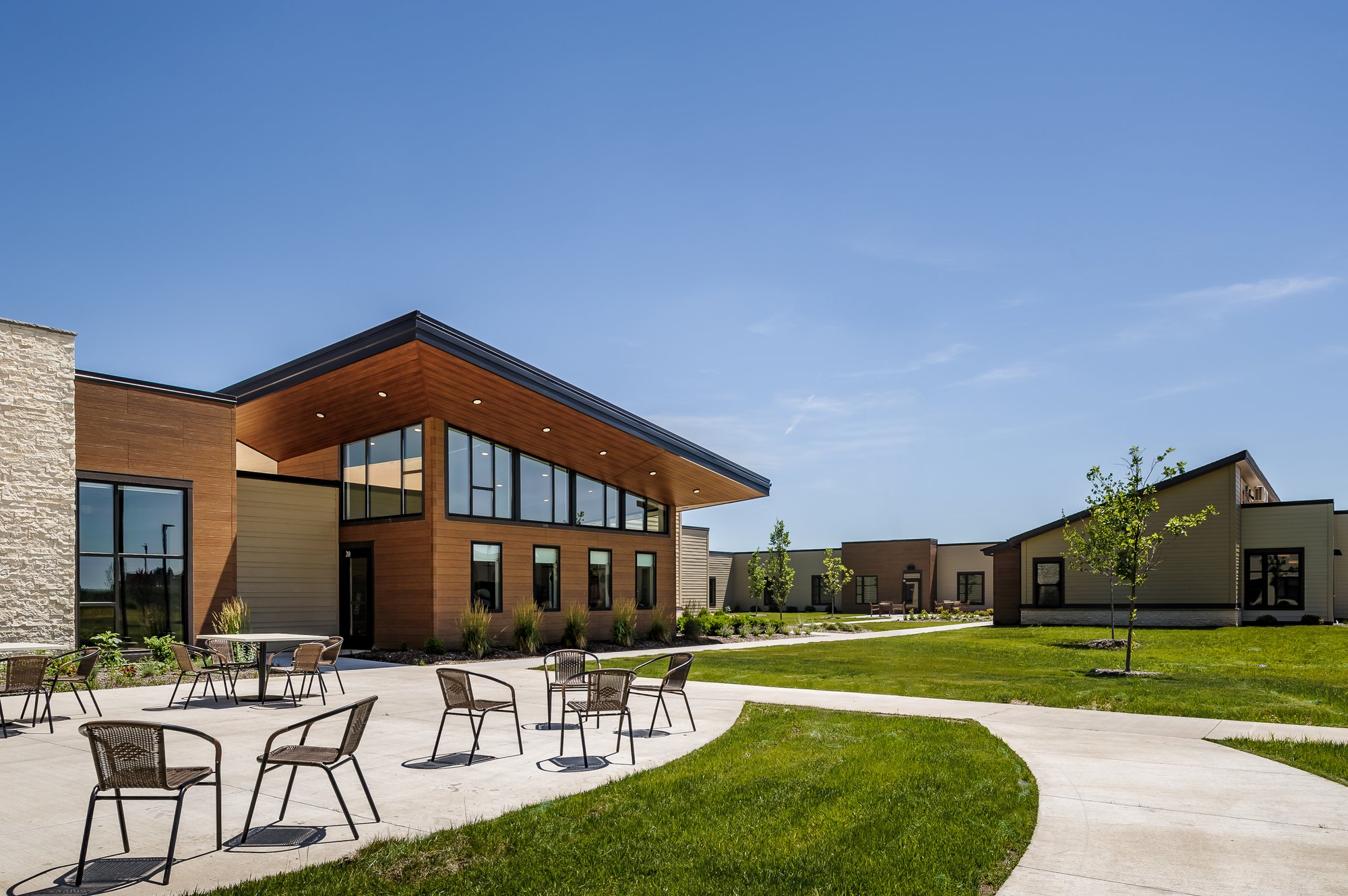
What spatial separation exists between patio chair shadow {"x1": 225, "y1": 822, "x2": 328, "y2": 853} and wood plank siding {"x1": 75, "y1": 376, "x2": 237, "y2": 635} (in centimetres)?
1274

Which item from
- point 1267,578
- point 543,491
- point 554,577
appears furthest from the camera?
point 1267,578

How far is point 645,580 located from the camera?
85.4 ft

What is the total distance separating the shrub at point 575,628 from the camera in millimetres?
22172

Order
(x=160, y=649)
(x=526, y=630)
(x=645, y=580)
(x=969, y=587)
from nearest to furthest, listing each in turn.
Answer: (x=160, y=649) < (x=526, y=630) < (x=645, y=580) < (x=969, y=587)

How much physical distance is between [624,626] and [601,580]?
151cm

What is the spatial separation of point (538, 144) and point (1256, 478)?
31.2m

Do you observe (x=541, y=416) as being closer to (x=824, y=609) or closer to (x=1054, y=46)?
(x=1054, y=46)

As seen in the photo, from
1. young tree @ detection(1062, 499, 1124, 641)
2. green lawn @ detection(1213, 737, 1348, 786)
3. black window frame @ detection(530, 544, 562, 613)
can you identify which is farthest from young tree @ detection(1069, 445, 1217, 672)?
black window frame @ detection(530, 544, 562, 613)

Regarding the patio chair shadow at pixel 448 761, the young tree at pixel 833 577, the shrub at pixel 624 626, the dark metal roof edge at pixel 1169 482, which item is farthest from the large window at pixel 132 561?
the young tree at pixel 833 577

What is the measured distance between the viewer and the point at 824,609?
177 ft

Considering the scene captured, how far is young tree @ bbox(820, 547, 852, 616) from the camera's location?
47656mm

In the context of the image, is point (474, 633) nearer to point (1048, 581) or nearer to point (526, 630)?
point (526, 630)

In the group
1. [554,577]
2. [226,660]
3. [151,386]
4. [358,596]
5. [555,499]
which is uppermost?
[151,386]

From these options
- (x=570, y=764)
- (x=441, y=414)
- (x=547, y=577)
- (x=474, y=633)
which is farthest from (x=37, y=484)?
(x=570, y=764)
